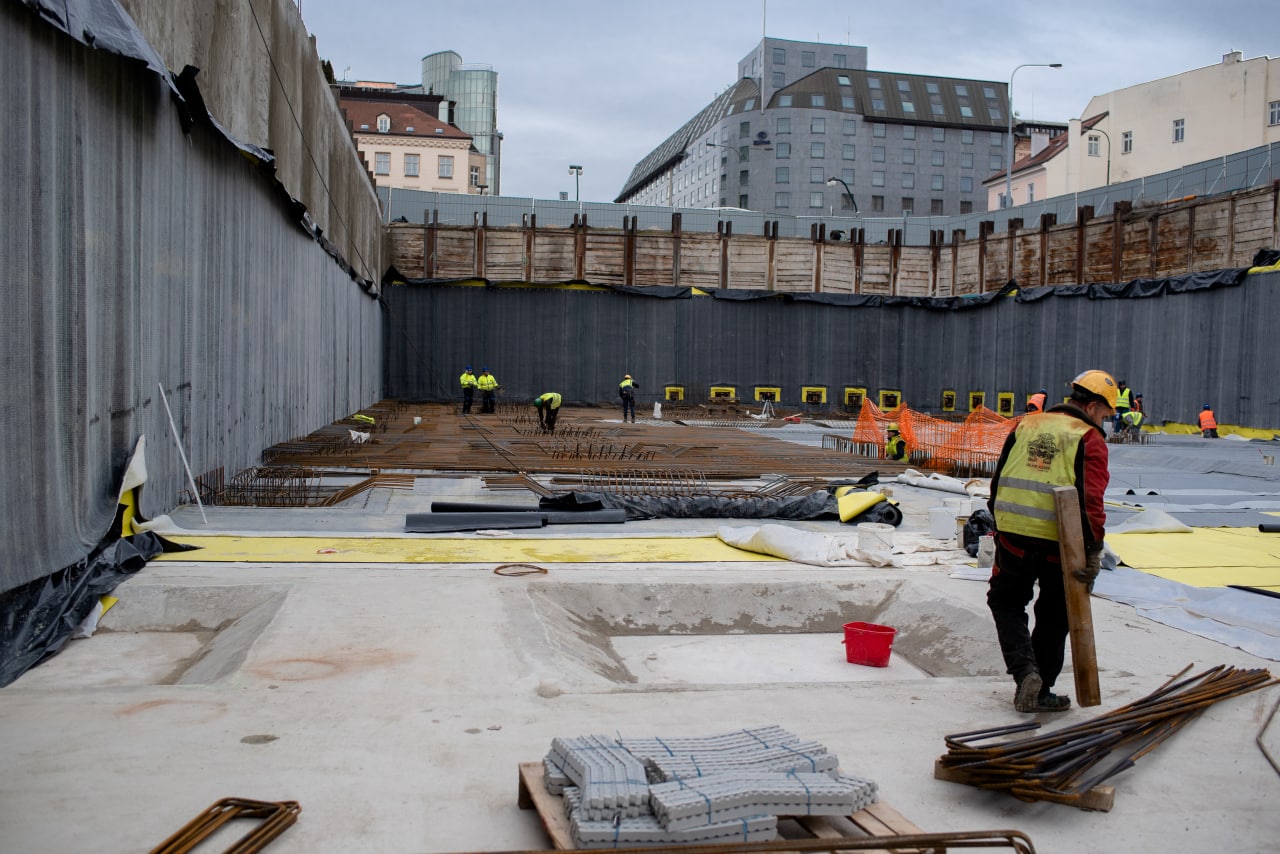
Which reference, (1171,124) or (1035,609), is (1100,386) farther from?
(1171,124)

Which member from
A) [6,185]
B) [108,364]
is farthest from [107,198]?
[6,185]

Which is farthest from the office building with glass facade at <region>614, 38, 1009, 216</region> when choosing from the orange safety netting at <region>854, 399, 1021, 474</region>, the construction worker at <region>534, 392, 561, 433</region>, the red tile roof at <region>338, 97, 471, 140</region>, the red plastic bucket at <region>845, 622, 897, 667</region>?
the red plastic bucket at <region>845, 622, 897, 667</region>

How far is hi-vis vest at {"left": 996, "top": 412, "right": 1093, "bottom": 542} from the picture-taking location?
17.0ft

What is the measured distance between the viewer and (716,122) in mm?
91375

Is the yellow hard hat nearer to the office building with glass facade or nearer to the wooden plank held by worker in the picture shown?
the wooden plank held by worker

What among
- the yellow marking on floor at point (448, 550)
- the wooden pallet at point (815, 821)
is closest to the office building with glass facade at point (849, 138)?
the yellow marking on floor at point (448, 550)

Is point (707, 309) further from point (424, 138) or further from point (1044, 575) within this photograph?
point (424, 138)

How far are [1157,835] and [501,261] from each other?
35057 millimetres

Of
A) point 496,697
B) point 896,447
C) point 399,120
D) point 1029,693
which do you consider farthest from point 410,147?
point 1029,693

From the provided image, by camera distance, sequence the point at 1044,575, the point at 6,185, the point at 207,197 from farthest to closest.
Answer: the point at 207,197
the point at 6,185
the point at 1044,575

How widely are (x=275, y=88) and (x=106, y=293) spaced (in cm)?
865

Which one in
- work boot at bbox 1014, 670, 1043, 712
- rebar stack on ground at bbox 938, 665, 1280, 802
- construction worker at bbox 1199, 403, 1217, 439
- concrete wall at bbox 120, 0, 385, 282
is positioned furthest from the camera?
construction worker at bbox 1199, 403, 1217, 439

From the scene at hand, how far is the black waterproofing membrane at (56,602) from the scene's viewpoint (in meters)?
5.90

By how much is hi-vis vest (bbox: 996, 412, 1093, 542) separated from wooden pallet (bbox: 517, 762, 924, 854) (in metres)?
2.08
